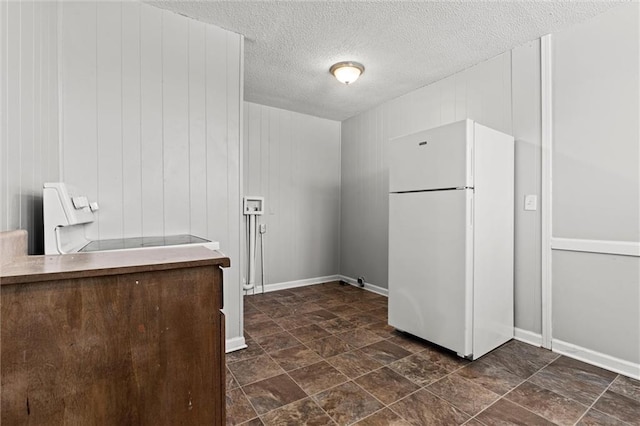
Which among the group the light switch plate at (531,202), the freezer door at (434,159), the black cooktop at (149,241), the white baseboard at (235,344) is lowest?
the white baseboard at (235,344)

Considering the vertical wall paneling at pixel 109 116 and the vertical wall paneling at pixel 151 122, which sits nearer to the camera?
the vertical wall paneling at pixel 109 116

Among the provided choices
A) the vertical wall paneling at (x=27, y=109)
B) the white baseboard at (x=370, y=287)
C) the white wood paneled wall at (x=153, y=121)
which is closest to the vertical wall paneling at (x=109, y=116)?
the white wood paneled wall at (x=153, y=121)

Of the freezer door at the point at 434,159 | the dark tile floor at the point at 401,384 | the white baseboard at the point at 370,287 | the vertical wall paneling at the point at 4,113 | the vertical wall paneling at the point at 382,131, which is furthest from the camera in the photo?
the white baseboard at the point at 370,287

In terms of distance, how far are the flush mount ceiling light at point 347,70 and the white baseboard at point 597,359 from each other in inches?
115

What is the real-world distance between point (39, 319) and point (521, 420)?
214 centimetres

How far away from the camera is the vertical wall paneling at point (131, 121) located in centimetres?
209

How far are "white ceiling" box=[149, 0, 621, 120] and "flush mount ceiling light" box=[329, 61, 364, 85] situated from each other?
0.06 meters

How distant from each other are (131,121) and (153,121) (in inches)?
5.4

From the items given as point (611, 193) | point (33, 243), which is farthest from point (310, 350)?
point (611, 193)

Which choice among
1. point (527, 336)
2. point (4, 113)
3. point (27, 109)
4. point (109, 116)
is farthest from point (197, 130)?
point (527, 336)

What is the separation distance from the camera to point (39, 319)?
2.38ft

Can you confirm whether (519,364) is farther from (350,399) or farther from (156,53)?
(156,53)

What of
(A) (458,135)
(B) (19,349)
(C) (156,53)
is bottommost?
(B) (19,349)

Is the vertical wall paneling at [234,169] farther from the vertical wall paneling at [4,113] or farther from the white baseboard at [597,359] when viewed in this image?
the white baseboard at [597,359]
